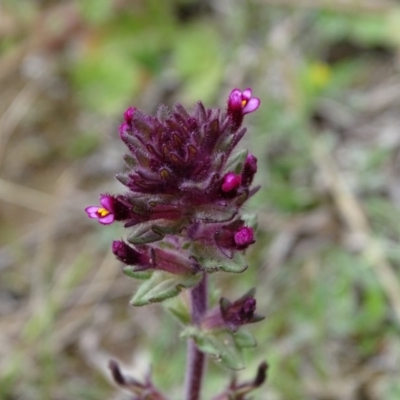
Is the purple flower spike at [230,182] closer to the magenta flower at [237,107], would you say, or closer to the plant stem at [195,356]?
the magenta flower at [237,107]

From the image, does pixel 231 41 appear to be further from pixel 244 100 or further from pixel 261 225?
pixel 244 100

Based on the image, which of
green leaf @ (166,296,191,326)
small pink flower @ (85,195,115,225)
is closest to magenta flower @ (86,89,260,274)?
small pink flower @ (85,195,115,225)

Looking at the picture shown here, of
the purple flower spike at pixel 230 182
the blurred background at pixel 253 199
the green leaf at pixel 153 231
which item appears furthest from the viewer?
the blurred background at pixel 253 199

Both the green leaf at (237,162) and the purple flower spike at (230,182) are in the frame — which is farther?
the green leaf at (237,162)

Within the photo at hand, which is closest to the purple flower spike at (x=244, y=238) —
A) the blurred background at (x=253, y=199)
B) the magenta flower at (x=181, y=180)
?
the magenta flower at (x=181, y=180)

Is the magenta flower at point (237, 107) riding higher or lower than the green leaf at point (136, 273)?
higher

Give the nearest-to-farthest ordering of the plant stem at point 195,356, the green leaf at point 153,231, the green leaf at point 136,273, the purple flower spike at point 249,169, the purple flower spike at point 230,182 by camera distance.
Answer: the purple flower spike at point 230,182, the green leaf at point 153,231, the purple flower spike at point 249,169, the green leaf at point 136,273, the plant stem at point 195,356

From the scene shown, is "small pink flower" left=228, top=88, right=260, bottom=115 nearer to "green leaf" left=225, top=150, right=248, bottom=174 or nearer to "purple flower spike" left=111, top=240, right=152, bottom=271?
"green leaf" left=225, top=150, right=248, bottom=174
